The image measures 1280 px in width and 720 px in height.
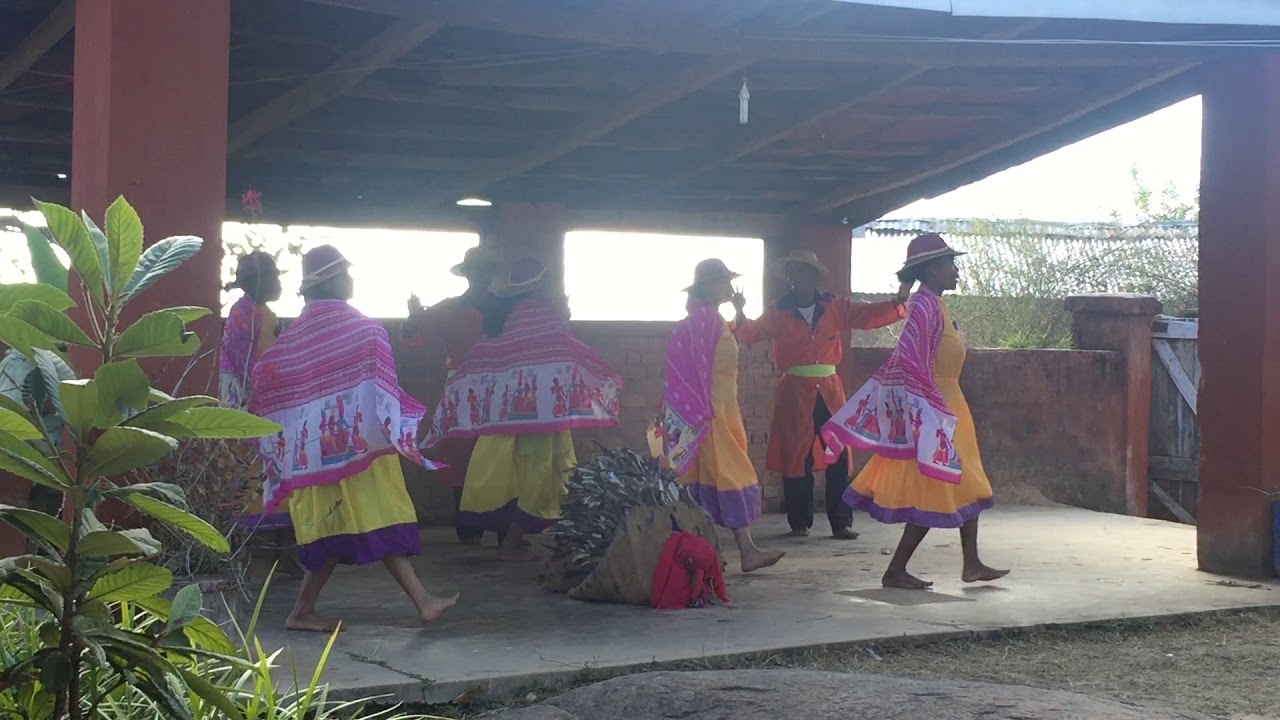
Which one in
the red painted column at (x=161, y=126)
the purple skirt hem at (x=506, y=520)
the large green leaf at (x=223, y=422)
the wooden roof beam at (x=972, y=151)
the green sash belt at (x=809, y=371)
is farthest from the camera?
the green sash belt at (x=809, y=371)

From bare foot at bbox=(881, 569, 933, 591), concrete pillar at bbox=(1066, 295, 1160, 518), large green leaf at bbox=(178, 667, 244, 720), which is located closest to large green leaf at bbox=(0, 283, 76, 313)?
large green leaf at bbox=(178, 667, 244, 720)

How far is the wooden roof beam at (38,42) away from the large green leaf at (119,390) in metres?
4.18

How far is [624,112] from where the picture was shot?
841 cm

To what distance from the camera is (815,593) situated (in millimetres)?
6945

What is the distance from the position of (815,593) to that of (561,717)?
2864mm

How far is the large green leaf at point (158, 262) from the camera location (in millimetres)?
2898

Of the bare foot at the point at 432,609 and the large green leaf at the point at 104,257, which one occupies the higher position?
the large green leaf at the point at 104,257

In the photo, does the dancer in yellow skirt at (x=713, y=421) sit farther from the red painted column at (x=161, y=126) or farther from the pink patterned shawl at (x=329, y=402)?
the red painted column at (x=161, y=126)

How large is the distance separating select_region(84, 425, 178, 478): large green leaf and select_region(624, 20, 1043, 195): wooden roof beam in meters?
5.65

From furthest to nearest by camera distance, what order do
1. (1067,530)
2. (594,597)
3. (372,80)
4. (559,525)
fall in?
(1067,530) < (372,80) < (559,525) < (594,597)

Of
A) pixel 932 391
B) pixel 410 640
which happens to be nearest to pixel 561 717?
pixel 410 640

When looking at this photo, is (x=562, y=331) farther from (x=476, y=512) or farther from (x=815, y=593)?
(x=815, y=593)

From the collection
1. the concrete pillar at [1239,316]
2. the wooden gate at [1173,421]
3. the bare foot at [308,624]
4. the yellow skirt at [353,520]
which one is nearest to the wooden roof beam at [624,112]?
the concrete pillar at [1239,316]

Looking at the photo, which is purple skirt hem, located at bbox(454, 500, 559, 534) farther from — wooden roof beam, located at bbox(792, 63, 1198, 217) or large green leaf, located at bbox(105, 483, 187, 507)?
large green leaf, located at bbox(105, 483, 187, 507)
